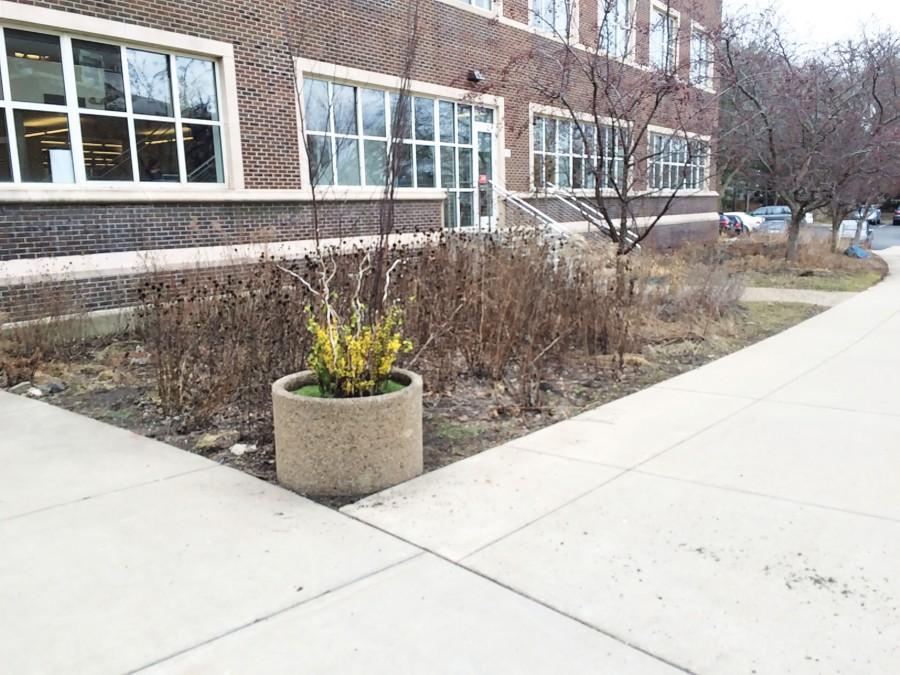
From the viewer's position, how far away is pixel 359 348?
15.1 ft

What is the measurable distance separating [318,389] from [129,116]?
25.8 feet

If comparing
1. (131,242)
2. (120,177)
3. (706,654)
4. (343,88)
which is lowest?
(706,654)

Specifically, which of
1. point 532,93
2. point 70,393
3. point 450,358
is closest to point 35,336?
point 70,393

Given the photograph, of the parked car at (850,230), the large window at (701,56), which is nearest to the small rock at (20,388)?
the large window at (701,56)

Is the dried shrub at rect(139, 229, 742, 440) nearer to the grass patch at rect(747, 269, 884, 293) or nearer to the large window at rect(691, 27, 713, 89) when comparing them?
the grass patch at rect(747, 269, 884, 293)

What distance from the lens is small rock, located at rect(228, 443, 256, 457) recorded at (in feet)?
16.7

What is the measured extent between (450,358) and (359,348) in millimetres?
2447

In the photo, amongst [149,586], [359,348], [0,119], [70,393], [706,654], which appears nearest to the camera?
[706,654]

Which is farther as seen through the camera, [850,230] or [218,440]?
[850,230]

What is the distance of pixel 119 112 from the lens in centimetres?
1045

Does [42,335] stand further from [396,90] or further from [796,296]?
[796,296]

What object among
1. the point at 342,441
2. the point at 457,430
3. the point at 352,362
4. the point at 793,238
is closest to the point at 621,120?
the point at 793,238

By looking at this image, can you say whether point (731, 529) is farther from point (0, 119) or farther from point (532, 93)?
point (532, 93)

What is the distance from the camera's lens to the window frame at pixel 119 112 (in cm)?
928
